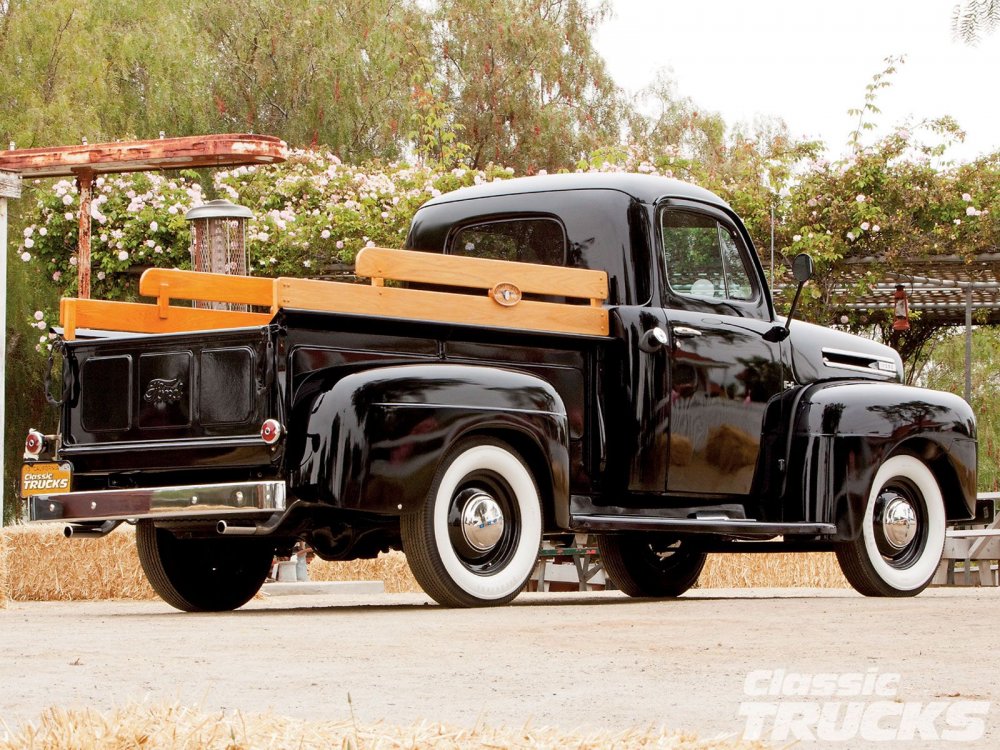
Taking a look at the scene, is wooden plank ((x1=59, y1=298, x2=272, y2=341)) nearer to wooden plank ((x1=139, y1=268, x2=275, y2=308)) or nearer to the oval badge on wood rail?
wooden plank ((x1=139, y1=268, x2=275, y2=308))

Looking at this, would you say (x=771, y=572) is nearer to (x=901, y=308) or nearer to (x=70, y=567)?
(x=901, y=308)

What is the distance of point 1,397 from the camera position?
12.3m

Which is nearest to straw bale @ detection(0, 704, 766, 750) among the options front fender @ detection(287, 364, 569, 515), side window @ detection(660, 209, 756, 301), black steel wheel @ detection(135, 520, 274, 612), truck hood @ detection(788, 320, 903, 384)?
front fender @ detection(287, 364, 569, 515)

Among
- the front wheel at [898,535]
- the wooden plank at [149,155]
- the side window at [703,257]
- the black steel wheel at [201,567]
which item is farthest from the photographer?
the wooden plank at [149,155]

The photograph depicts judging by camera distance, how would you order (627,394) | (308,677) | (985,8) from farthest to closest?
(627,394) → (985,8) → (308,677)

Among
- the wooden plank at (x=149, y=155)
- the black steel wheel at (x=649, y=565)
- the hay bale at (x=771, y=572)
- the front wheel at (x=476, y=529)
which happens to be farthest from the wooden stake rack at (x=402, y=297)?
the hay bale at (x=771, y=572)

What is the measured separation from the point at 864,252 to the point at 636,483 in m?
10.9

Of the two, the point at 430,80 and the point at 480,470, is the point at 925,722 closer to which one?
the point at 480,470

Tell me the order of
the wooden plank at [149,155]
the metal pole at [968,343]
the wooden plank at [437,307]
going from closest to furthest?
the wooden plank at [437,307] → the wooden plank at [149,155] → the metal pole at [968,343]

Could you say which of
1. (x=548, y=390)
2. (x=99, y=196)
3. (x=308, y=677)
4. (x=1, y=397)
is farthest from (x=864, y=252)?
(x=308, y=677)

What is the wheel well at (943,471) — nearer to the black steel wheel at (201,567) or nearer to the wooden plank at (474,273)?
the wooden plank at (474,273)

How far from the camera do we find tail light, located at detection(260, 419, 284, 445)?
24.2 feet

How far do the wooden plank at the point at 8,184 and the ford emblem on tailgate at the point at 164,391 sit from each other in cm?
447

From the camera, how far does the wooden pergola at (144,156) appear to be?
13.1 meters
